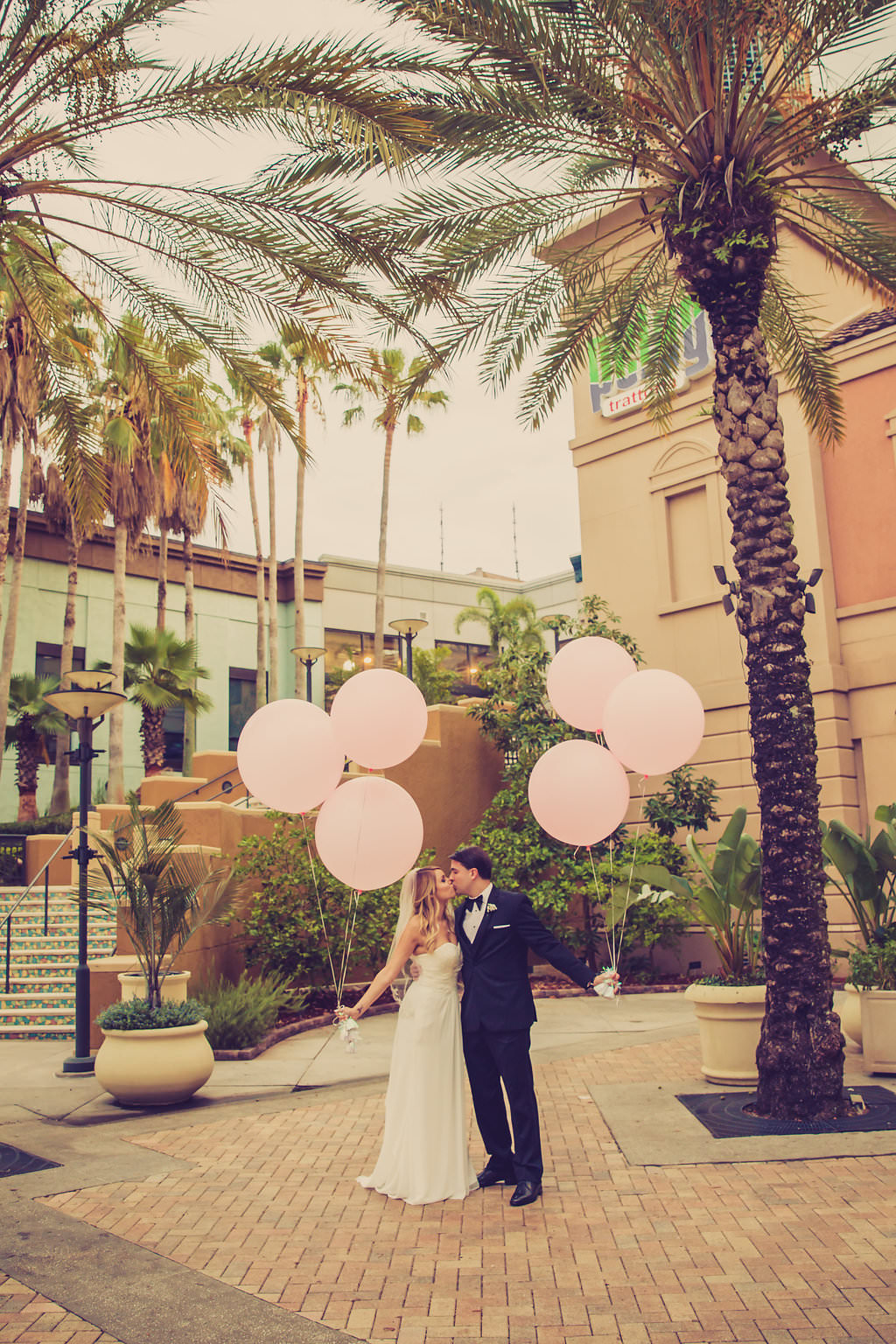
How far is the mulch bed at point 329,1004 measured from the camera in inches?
451

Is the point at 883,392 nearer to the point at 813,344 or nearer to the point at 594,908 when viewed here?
the point at 813,344

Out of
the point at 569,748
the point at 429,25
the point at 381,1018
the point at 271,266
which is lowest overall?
the point at 381,1018

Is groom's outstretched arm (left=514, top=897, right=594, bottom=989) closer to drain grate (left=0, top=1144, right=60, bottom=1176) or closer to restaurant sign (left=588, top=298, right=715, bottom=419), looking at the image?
drain grate (left=0, top=1144, right=60, bottom=1176)

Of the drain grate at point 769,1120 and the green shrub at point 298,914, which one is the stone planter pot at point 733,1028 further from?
the green shrub at point 298,914

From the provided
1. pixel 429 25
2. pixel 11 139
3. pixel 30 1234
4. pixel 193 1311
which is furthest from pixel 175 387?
pixel 193 1311

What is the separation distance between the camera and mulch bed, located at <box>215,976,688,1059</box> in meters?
11.5

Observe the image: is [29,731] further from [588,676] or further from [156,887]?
[588,676]

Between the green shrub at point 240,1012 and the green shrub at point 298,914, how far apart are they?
80 cm

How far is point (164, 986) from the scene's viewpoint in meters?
9.77

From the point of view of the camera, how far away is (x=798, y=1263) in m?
4.73

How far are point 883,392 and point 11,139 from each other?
40.9 ft

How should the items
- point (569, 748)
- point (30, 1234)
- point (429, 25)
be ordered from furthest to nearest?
point (429, 25) → point (569, 748) → point (30, 1234)

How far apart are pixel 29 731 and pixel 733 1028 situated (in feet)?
64.0

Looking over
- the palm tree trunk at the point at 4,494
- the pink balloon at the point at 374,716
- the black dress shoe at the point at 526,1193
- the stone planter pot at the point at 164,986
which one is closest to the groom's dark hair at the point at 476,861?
the pink balloon at the point at 374,716
